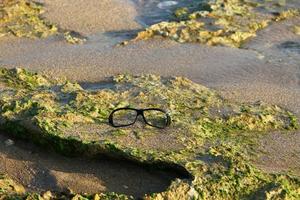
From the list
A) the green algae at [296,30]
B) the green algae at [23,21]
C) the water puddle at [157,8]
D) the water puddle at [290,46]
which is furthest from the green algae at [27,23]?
the green algae at [296,30]

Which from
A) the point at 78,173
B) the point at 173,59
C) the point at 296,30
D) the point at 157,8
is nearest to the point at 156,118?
the point at 78,173

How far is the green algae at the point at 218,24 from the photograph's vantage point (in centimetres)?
564

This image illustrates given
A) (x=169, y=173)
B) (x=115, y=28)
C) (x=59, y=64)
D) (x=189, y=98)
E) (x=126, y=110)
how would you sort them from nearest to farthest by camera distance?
(x=169, y=173), (x=126, y=110), (x=189, y=98), (x=59, y=64), (x=115, y=28)

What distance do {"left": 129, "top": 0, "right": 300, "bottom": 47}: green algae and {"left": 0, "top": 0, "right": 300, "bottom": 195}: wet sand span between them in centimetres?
15

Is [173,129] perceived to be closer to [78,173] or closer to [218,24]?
[78,173]

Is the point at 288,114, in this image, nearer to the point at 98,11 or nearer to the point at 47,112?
the point at 47,112

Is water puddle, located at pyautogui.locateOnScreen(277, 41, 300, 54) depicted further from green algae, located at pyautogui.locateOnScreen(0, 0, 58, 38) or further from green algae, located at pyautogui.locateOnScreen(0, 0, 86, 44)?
green algae, located at pyautogui.locateOnScreen(0, 0, 58, 38)

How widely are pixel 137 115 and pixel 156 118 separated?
155 mm

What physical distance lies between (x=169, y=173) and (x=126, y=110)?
0.66 metres

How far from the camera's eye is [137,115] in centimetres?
333

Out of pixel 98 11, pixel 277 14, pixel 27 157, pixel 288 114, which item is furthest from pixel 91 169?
pixel 277 14

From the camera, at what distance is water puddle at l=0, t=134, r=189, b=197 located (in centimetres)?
281

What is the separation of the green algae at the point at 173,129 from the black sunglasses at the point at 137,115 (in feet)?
0.18

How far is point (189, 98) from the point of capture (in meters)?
3.88
